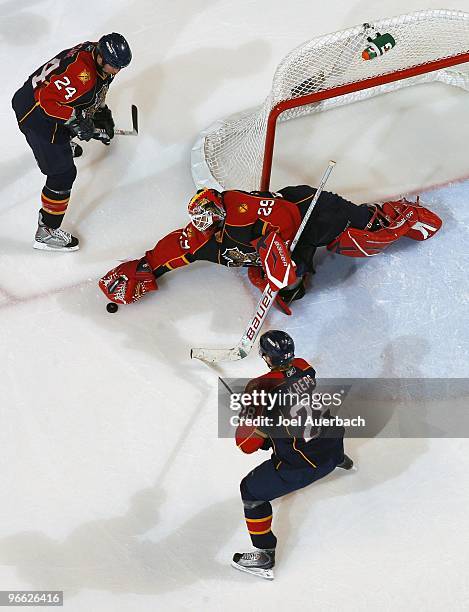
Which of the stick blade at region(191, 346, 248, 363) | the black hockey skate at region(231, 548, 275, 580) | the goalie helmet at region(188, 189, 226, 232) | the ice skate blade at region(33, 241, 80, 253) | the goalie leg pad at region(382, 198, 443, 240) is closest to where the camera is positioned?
the black hockey skate at region(231, 548, 275, 580)

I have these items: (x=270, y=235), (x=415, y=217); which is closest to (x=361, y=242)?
(x=415, y=217)

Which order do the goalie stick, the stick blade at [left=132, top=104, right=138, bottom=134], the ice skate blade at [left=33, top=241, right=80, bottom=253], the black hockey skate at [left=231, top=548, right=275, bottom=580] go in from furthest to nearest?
the stick blade at [left=132, top=104, right=138, bottom=134] → the goalie stick → the ice skate blade at [left=33, top=241, right=80, bottom=253] → the black hockey skate at [left=231, top=548, right=275, bottom=580]

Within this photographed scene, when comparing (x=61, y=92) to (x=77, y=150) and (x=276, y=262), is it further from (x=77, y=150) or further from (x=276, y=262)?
(x=276, y=262)

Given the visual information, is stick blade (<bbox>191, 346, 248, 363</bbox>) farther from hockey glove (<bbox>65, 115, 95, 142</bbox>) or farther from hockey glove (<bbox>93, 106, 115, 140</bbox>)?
hockey glove (<bbox>93, 106, 115, 140</bbox>)

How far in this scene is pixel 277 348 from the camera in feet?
11.0

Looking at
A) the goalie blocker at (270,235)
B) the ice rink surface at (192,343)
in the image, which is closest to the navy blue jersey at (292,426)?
the ice rink surface at (192,343)

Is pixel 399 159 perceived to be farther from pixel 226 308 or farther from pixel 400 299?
pixel 226 308

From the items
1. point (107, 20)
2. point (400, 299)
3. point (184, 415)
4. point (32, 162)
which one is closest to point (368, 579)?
point (184, 415)

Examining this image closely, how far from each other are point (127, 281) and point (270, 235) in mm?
658

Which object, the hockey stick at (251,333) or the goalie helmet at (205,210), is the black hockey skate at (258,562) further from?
the goalie helmet at (205,210)

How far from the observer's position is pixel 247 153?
14.7 feet

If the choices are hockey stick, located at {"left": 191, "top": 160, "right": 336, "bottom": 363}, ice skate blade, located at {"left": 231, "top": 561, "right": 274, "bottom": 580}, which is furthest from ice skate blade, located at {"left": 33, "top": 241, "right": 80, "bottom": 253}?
ice skate blade, located at {"left": 231, "top": 561, "right": 274, "bottom": 580}

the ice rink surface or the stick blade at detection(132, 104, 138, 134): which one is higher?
the stick blade at detection(132, 104, 138, 134)

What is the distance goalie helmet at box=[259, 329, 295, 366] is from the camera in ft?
11.1
